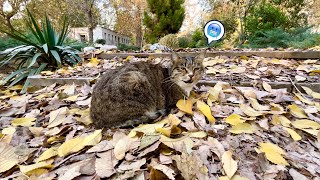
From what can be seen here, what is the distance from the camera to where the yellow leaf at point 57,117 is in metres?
1.81

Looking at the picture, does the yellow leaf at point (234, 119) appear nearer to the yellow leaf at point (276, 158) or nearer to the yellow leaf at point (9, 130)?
the yellow leaf at point (276, 158)

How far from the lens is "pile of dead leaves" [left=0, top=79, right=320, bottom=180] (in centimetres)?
115

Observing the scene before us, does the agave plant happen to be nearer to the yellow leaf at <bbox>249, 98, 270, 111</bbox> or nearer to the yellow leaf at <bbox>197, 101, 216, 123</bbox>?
the yellow leaf at <bbox>197, 101, 216, 123</bbox>

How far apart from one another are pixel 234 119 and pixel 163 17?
40.8 ft

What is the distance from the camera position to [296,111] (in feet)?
5.84

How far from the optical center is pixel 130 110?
5.62 feet

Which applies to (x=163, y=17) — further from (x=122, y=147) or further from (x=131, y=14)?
(x=122, y=147)

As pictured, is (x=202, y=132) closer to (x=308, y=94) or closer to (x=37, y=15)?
(x=308, y=94)

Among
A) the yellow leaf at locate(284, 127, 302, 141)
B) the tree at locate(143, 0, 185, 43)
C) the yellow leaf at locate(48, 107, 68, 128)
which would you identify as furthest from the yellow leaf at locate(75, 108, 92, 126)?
the tree at locate(143, 0, 185, 43)

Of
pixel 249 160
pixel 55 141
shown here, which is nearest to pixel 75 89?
pixel 55 141

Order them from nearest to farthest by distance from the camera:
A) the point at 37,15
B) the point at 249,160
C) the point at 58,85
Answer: the point at 249,160, the point at 58,85, the point at 37,15

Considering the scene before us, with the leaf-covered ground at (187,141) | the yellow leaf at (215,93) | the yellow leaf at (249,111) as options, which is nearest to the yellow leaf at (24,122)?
the leaf-covered ground at (187,141)

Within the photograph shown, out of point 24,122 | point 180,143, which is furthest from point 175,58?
point 24,122

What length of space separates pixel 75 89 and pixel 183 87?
1.28 m
